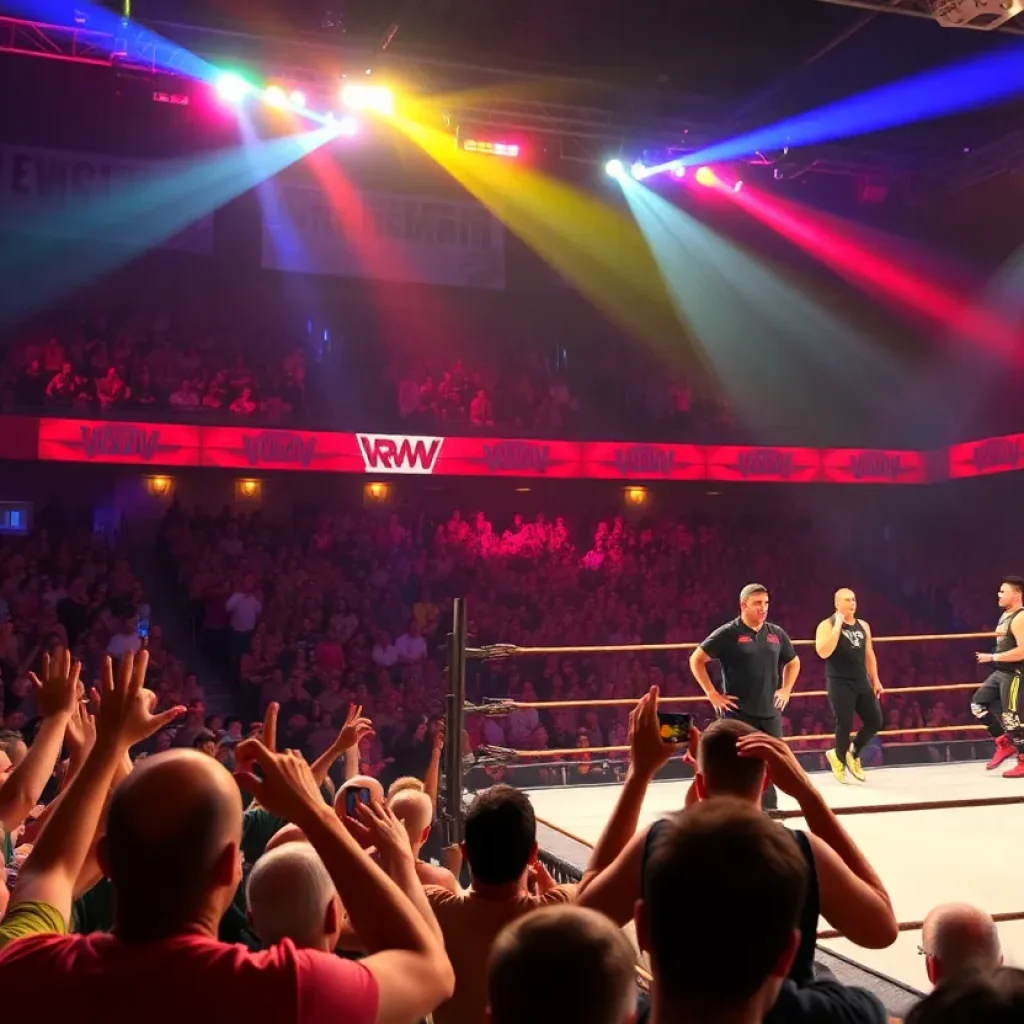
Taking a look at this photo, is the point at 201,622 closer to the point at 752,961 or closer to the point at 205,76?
the point at 205,76

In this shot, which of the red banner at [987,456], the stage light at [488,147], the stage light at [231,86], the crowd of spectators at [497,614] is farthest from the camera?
the red banner at [987,456]

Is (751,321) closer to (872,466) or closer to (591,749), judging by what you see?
(872,466)

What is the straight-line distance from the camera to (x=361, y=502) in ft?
41.9

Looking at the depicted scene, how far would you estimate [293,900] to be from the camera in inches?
65.2

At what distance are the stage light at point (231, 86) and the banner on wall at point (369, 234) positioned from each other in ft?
10.8

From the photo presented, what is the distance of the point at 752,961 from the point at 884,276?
15.3 metres

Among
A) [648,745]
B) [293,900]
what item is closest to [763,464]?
[648,745]

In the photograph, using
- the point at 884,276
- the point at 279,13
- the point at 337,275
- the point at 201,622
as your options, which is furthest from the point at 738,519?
the point at 279,13

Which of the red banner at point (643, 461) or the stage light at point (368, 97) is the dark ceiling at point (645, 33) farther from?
the red banner at point (643, 461)

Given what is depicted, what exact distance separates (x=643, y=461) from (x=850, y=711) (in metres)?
6.42

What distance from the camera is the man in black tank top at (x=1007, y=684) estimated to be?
6.49 meters

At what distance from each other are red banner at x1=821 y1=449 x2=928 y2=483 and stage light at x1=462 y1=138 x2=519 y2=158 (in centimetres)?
583

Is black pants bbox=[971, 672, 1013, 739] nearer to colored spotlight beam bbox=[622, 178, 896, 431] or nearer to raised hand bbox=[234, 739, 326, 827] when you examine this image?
raised hand bbox=[234, 739, 326, 827]

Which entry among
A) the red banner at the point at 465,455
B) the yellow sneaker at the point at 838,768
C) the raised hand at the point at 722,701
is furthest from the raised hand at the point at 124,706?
the red banner at the point at 465,455
